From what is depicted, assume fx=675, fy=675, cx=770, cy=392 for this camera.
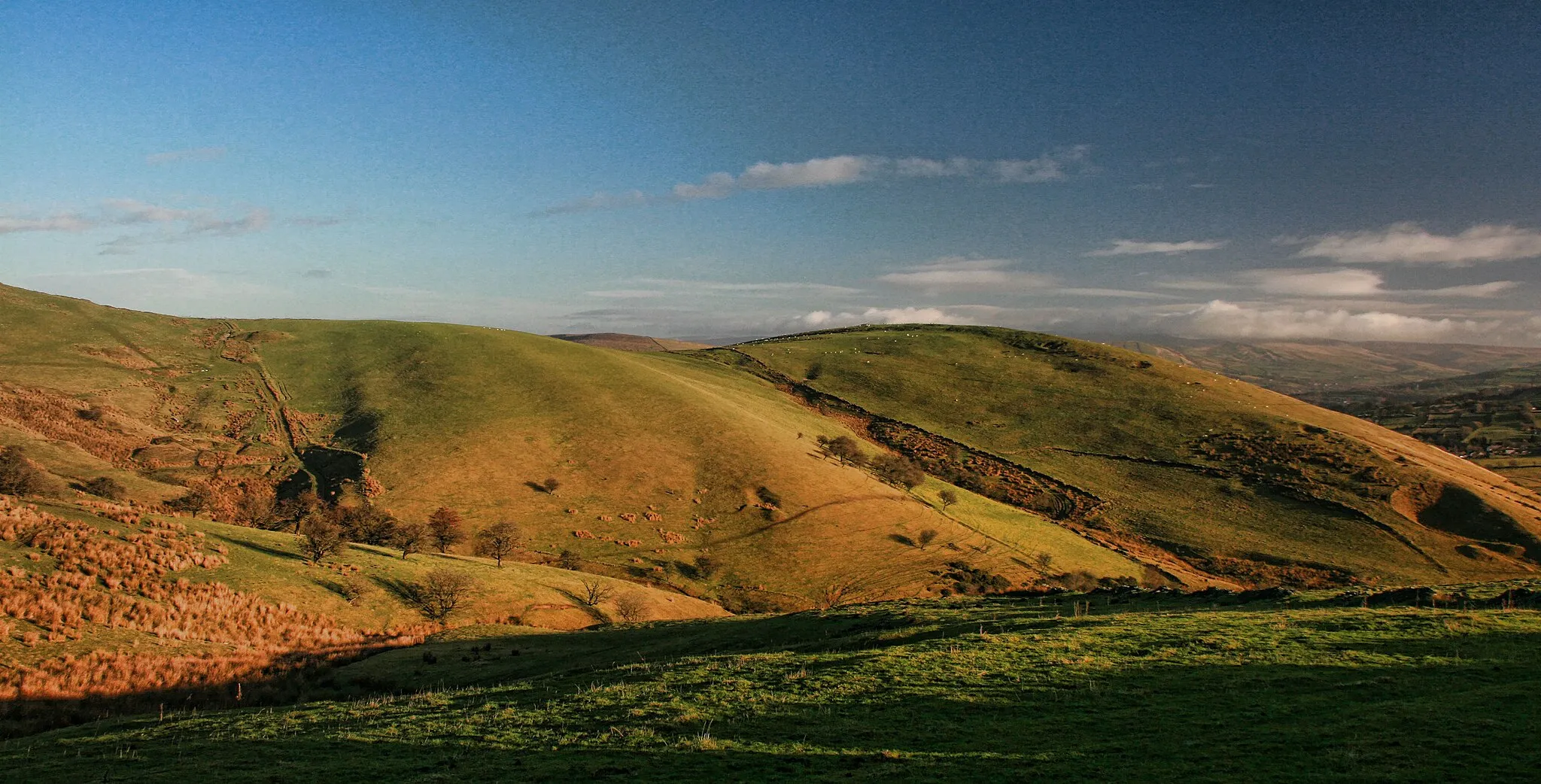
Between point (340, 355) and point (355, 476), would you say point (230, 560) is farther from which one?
point (340, 355)

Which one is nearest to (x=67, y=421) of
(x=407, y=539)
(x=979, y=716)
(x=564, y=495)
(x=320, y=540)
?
(x=407, y=539)

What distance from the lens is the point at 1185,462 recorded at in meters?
92.8

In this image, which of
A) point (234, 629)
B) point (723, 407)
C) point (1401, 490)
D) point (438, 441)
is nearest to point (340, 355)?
point (438, 441)

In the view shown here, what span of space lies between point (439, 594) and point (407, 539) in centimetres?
1000

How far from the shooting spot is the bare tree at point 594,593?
4669 centimetres

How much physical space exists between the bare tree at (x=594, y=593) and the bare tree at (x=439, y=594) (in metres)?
8.03

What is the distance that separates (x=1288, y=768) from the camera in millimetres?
11688

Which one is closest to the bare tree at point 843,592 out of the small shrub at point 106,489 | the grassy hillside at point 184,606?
the grassy hillside at point 184,606

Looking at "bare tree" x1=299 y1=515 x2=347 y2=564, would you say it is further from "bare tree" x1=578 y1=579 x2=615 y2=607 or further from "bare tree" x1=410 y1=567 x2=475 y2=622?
"bare tree" x1=578 y1=579 x2=615 y2=607

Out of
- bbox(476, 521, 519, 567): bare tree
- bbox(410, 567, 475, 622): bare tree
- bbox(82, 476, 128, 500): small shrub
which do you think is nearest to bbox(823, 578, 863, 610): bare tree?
bbox(476, 521, 519, 567): bare tree

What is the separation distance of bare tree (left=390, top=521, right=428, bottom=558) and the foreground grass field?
23879 millimetres

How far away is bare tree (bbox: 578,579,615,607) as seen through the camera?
4669cm

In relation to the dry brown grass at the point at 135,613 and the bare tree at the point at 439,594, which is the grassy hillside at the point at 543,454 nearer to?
the bare tree at the point at 439,594

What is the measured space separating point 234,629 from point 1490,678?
148 feet
